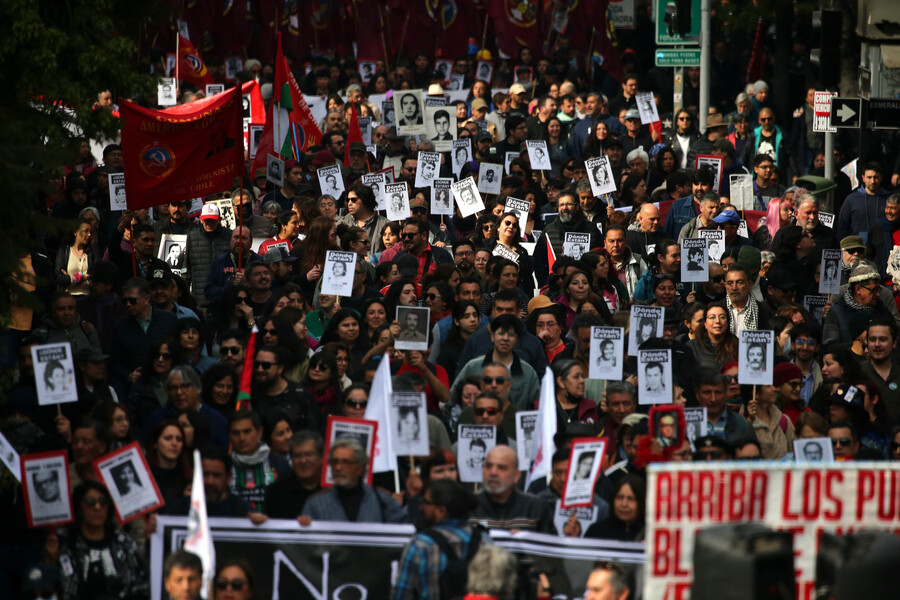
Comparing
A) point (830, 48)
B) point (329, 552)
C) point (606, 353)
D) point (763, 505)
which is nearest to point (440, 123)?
point (830, 48)

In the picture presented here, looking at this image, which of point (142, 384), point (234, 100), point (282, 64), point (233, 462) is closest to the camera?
point (233, 462)

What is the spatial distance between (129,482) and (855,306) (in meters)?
6.58

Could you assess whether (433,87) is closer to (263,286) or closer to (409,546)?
(263,286)

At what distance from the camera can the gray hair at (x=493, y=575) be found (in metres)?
7.00

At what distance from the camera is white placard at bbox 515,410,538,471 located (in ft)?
30.5

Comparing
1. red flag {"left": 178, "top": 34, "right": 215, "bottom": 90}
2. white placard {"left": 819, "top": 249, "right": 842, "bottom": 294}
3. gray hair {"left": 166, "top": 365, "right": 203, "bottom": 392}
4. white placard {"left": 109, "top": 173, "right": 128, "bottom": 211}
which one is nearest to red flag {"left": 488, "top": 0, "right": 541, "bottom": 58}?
red flag {"left": 178, "top": 34, "right": 215, "bottom": 90}

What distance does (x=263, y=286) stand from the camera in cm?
1230

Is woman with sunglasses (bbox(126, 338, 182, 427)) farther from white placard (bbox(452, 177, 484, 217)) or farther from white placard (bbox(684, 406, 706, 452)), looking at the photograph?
white placard (bbox(452, 177, 484, 217))

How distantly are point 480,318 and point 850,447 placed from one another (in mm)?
3322

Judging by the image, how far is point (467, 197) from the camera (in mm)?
16672

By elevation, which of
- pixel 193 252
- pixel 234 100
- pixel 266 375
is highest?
pixel 234 100

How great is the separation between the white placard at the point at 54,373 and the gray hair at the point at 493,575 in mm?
3407

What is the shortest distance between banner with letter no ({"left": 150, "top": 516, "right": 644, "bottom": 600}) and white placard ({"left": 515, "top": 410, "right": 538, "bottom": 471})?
118 centimetres

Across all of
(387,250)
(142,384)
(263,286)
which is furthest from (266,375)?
(387,250)
